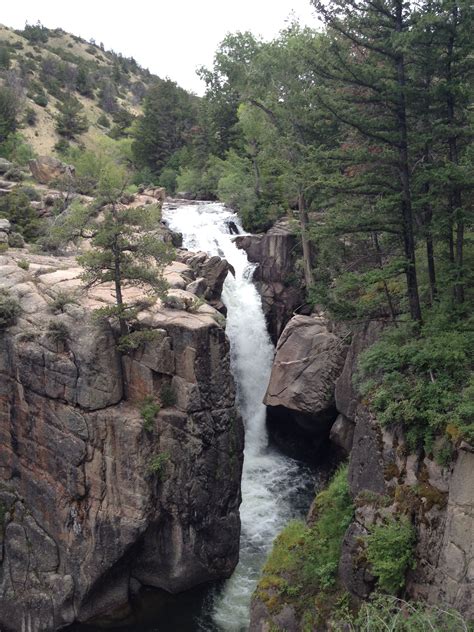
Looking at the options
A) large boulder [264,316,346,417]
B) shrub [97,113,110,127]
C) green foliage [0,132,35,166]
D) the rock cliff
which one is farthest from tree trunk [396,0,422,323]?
shrub [97,113,110,127]

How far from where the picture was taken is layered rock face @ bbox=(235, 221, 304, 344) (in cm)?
2927

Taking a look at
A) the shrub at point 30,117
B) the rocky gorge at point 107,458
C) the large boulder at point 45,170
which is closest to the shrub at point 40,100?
the shrub at point 30,117

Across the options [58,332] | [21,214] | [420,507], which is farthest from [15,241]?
[420,507]

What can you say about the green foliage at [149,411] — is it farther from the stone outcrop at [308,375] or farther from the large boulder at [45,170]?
the large boulder at [45,170]

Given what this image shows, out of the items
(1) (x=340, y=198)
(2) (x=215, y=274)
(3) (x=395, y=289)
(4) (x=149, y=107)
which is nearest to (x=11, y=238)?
(2) (x=215, y=274)

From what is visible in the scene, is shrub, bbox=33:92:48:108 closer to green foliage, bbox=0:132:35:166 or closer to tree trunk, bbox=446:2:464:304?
green foliage, bbox=0:132:35:166

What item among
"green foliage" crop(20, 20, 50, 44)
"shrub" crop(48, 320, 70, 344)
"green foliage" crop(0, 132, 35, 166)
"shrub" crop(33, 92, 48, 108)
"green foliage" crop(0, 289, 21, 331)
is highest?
"green foliage" crop(20, 20, 50, 44)

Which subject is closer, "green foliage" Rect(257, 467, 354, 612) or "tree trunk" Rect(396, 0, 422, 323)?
"green foliage" Rect(257, 467, 354, 612)

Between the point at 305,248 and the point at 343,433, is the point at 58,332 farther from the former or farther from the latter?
the point at 305,248

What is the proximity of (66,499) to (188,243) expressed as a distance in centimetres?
1849

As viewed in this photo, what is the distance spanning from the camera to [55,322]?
1730cm

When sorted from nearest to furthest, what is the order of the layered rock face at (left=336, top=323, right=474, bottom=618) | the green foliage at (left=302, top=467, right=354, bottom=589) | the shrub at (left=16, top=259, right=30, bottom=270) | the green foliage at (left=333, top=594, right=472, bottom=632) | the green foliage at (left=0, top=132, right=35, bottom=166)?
the green foliage at (left=333, top=594, right=472, bottom=632) → the layered rock face at (left=336, top=323, right=474, bottom=618) → the green foliage at (left=302, top=467, right=354, bottom=589) → the shrub at (left=16, top=259, right=30, bottom=270) → the green foliage at (left=0, top=132, right=35, bottom=166)

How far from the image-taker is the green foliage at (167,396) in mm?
17734

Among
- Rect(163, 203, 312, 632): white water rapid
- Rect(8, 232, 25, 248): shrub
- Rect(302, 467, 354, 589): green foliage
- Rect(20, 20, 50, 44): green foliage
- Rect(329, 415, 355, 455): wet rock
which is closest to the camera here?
Rect(302, 467, 354, 589): green foliage
